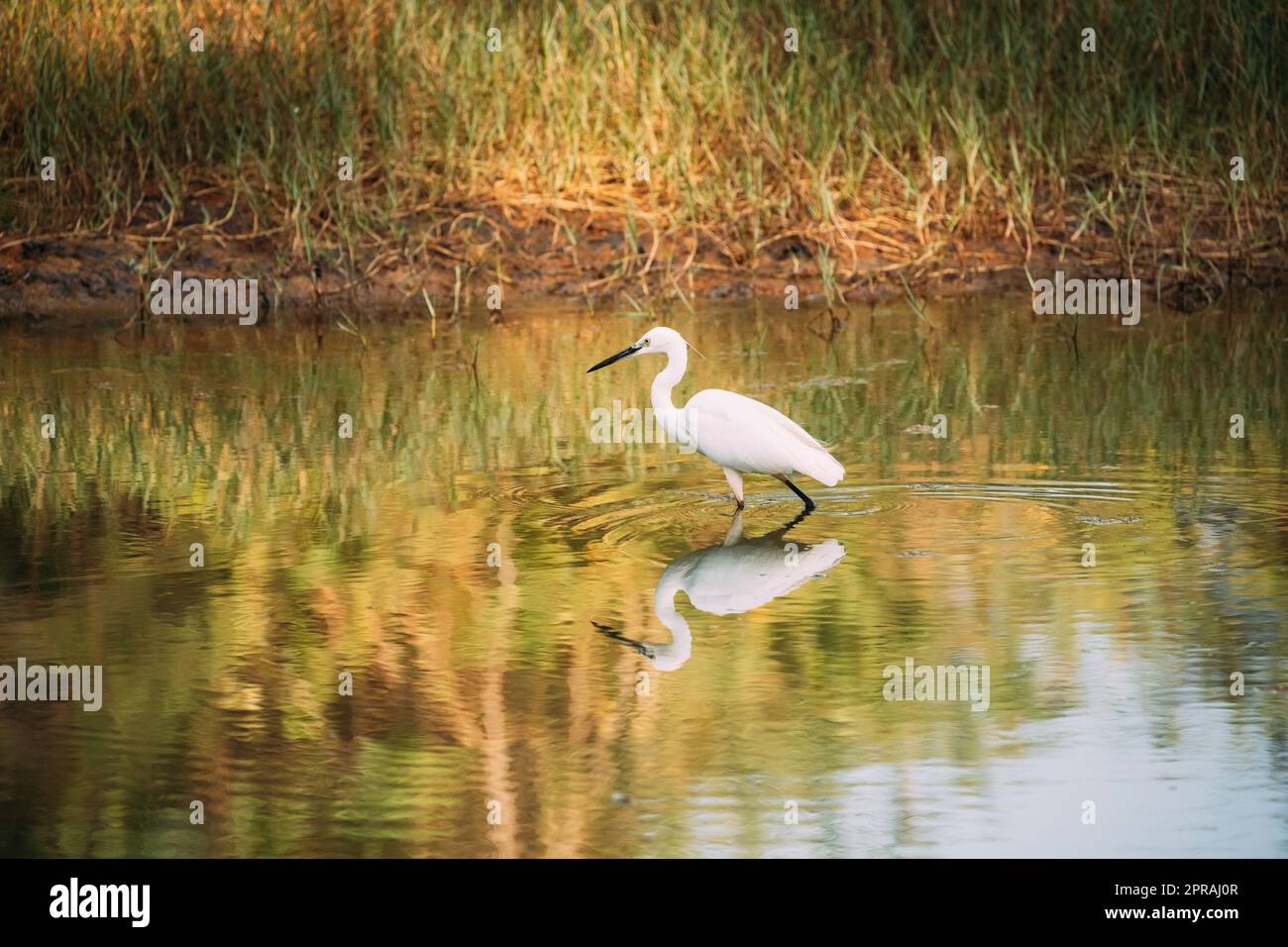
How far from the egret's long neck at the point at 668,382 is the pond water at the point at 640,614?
0.32 metres

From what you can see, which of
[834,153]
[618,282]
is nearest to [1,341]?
[618,282]

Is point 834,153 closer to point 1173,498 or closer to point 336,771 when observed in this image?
point 1173,498

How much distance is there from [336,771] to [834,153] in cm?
1055

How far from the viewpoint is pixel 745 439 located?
8.09m

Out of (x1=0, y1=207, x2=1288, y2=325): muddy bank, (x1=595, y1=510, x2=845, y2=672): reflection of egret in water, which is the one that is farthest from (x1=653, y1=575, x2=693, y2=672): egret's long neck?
(x1=0, y1=207, x2=1288, y2=325): muddy bank

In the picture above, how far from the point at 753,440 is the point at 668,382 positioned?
763 millimetres

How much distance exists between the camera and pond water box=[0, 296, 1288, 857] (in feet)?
16.2

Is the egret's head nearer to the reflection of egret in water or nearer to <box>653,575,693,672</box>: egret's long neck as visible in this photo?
the reflection of egret in water

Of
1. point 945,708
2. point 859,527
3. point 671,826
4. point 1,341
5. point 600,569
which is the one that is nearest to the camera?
point 671,826

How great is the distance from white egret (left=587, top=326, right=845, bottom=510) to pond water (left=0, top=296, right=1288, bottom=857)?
19 centimetres

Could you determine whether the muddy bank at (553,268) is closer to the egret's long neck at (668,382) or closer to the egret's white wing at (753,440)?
the egret's long neck at (668,382)

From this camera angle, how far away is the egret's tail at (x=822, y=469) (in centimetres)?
795

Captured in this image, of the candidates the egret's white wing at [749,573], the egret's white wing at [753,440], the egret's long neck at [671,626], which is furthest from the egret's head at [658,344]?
the egret's long neck at [671,626]

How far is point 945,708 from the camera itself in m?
5.65
